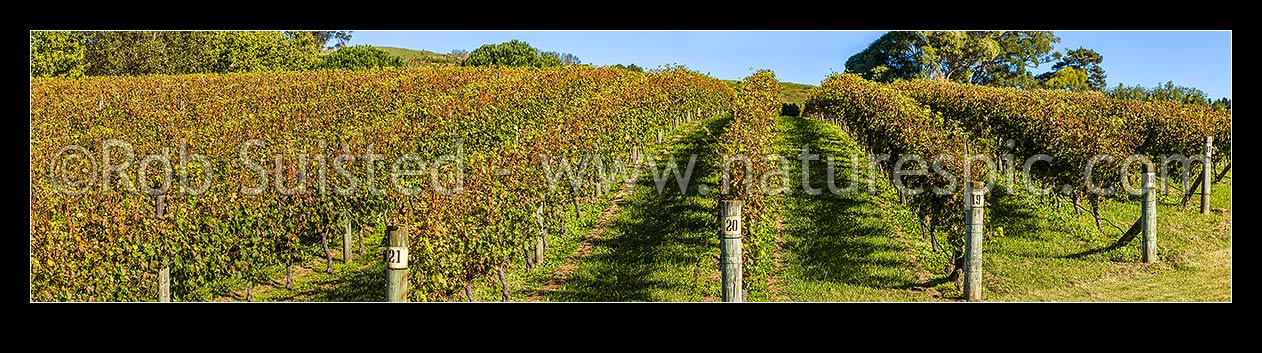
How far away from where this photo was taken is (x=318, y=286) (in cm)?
1106

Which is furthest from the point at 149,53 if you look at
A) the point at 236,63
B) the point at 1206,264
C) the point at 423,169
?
the point at 1206,264

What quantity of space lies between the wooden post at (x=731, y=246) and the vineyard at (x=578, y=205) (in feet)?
5.84

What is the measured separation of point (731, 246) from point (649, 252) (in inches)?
168

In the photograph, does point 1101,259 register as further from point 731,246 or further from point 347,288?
point 347,288

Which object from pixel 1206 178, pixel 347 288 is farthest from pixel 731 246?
pixel 1206 178

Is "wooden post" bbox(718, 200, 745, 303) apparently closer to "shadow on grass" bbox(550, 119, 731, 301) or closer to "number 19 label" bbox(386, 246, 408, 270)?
"shadow on grass" bbox(550, 119, 731, 301)

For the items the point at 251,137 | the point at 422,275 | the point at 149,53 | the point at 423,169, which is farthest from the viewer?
the point at 149,53

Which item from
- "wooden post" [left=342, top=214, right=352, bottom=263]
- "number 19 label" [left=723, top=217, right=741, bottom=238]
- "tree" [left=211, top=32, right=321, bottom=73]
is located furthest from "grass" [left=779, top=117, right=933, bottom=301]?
"tree" [left=211, top=32, right=321, bottom=73]

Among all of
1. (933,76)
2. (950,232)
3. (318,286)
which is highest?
(933,76)

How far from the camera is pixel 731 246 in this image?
7797 mm

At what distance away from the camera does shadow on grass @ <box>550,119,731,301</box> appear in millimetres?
10391

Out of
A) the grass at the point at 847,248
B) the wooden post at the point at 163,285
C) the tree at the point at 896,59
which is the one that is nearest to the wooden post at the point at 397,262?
the wooden post at the point at 163,285

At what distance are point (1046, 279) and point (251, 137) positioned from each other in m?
11.6

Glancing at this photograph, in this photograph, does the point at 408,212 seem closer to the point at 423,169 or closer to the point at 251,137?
the point at 423,169
